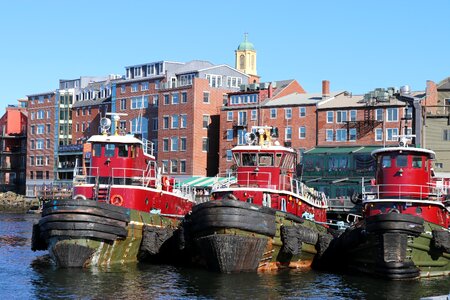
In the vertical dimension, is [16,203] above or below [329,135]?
below

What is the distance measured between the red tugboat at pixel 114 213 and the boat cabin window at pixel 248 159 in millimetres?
4621

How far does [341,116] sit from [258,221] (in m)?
53.6

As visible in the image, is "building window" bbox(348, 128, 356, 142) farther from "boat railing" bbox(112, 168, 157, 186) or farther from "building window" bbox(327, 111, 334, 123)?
"boat railing" bbox(112, 168, 157, 186)

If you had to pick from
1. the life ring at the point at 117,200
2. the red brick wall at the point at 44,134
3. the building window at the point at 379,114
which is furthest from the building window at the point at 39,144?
the life ring at the point at 117,200

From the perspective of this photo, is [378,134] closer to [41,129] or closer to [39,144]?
[39,144]

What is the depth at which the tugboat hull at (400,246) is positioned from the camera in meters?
33.1

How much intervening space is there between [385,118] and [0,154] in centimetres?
7289

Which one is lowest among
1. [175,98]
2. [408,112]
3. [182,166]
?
[182,166]

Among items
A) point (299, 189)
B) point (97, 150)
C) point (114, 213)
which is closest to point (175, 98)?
point (299, 189)

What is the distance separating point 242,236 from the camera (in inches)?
1334

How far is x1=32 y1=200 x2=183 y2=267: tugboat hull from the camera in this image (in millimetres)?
34500

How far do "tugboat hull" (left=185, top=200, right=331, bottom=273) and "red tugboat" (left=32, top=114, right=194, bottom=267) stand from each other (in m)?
2.53

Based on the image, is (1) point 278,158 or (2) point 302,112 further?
(2) point 302,112

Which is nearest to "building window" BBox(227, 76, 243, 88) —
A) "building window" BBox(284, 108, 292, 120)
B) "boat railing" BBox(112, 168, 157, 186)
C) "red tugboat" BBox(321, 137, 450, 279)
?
"building window" BBox(284, 108, 292, 120)
